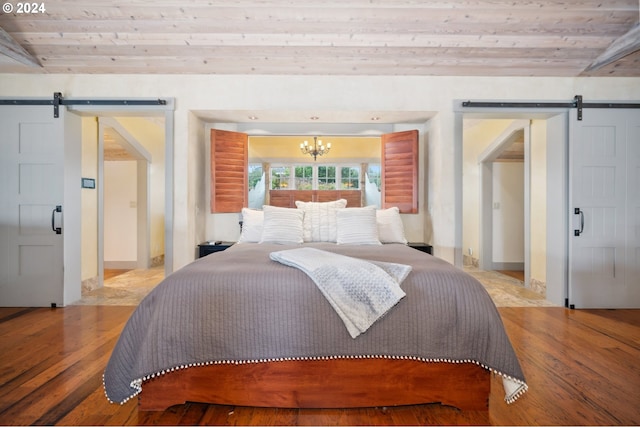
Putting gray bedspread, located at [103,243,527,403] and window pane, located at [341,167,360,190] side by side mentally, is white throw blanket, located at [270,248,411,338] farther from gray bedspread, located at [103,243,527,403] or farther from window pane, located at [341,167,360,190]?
window pane, located at [341,167,360,190]

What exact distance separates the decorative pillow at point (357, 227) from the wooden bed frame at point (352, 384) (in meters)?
1.55

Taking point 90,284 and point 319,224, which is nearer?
point 319,224

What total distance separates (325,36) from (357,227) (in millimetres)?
1771

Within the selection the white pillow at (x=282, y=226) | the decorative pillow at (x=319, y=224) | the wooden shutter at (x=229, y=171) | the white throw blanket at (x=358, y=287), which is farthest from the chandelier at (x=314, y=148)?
the white throw blanket at (x=358, y=287)

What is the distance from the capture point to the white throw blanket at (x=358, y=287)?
1.72m

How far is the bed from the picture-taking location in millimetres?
1703

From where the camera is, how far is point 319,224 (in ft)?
11.3

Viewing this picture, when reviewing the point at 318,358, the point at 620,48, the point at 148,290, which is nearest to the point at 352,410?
the point at 318,358

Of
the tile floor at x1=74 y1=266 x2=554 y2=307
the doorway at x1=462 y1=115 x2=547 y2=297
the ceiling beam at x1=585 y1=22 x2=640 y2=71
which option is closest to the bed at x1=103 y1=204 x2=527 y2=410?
the tile floor at x1=74 y1=266 x2=554 y2=307

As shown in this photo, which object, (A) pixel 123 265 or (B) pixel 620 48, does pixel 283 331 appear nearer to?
(B) pixel 620 48

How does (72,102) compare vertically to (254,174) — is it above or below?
above

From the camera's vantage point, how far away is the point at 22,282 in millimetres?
3666

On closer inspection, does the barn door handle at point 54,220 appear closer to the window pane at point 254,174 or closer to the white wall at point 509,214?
the window pane at point 254,174

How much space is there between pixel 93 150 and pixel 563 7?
508 cm
